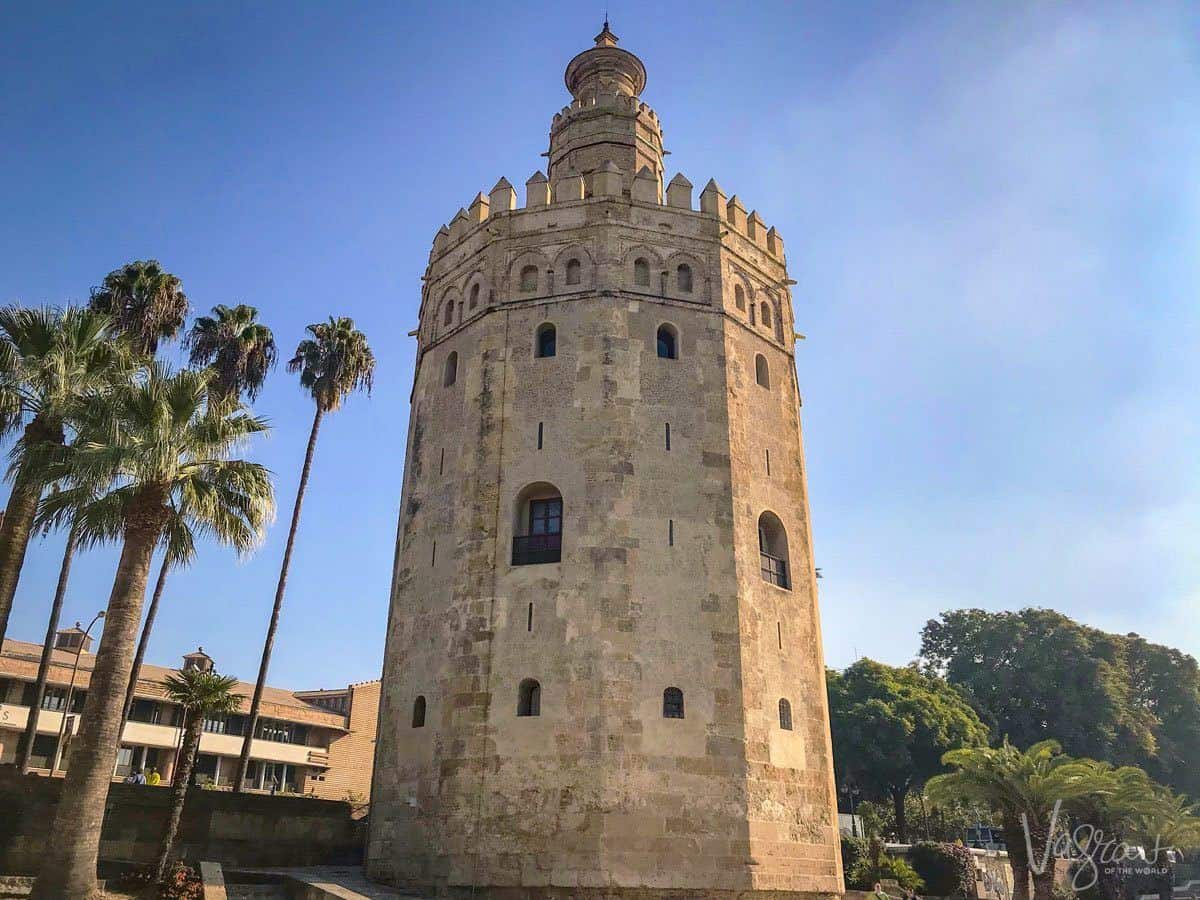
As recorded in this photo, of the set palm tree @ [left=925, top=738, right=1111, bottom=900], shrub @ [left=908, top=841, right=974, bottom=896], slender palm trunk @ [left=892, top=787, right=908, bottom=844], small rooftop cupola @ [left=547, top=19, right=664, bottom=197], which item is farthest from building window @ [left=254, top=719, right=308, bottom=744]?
Answer: palm tree @ [left=925, top=738, right=1111, bottom=900]

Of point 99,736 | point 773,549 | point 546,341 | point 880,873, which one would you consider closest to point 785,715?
point 773,549

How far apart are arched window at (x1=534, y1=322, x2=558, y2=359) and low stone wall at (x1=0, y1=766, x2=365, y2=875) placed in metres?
11.9

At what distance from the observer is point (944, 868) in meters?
29.2

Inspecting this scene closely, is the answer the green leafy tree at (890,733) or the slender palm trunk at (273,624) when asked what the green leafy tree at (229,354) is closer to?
the slender palm trunk at (273,624)

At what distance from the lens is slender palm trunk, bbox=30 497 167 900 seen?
13.6 m

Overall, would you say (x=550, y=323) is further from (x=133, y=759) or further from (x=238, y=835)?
(x=133, y=759)

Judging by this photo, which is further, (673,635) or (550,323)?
(550,323)

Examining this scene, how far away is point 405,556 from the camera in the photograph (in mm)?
21781

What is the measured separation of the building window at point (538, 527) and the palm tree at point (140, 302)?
10.9 meters

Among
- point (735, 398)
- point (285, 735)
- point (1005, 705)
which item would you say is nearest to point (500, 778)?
point (735, 398)

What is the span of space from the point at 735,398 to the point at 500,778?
9777 mm

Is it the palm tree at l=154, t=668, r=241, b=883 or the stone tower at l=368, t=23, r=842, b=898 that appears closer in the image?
the palm tree at l=154, t=668, r=241, b=883

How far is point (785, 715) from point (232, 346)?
17.7 meters

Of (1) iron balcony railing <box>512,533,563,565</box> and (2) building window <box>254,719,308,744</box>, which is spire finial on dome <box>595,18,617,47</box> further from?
(2) building window <box>254,719,308,744</box>
